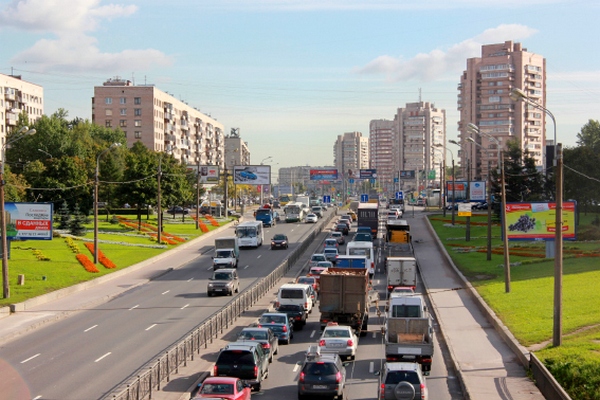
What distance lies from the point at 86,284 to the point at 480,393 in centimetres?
3165

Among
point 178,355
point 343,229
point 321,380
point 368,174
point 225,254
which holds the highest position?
point 368,174

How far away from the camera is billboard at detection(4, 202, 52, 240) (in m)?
52.8

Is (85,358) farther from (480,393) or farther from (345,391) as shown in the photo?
(480,393)

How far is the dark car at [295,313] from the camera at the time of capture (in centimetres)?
3450

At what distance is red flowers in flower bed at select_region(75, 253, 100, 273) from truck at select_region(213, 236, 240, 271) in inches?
337

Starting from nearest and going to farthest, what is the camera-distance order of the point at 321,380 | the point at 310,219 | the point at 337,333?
the point at 321,380, the point at 337,333, the point at 310,219

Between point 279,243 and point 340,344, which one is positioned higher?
point 279,243

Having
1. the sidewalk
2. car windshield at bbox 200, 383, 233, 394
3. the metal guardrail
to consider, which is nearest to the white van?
the metal guardrail

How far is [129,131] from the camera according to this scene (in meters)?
145

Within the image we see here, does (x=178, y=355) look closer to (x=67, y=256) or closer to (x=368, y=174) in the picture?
(x=67, y=256)

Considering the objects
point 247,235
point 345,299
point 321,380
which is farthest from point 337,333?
point 247,235

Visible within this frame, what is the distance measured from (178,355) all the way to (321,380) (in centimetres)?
604

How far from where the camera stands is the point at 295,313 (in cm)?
3459

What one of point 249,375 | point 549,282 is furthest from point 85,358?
point 549,282
